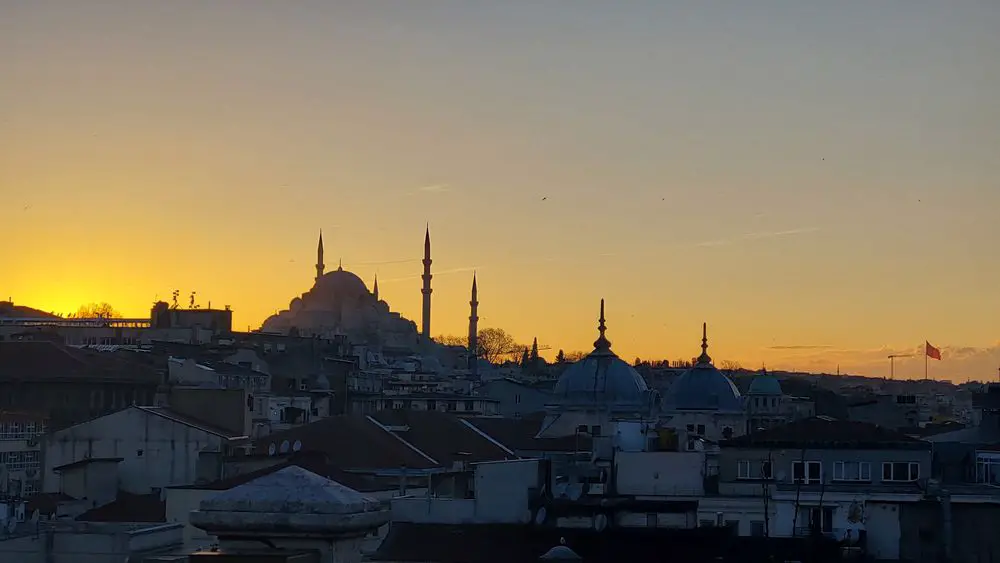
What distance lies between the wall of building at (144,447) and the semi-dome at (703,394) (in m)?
30.9

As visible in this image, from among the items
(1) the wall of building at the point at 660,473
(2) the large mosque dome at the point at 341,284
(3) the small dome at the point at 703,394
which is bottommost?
(1) the wall of building at the point at 660,473

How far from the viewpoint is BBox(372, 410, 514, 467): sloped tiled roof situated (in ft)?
137

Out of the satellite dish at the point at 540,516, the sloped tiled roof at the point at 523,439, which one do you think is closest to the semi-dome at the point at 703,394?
the sloped tiled roof at the point at 523,439

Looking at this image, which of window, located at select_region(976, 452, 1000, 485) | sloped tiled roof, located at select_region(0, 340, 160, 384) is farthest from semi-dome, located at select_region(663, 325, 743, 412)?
window, located at select_region(976, 452, 1000, 485)

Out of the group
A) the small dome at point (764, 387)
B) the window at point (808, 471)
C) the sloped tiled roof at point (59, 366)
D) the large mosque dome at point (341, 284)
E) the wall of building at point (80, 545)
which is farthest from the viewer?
the large mosque dome at point (341, 284)

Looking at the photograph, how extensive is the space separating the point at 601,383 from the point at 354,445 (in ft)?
99.3

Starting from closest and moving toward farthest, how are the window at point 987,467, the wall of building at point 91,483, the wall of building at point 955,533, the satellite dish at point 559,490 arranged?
the wall of building at point 955,533
the satellite dish at point 559,490
the window at point 987,467
the wall of building at point 91,483

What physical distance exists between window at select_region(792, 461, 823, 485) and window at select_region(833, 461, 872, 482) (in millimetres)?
277

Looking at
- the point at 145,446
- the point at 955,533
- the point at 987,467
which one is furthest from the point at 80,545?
the point at 145,446

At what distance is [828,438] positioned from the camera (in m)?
32.5

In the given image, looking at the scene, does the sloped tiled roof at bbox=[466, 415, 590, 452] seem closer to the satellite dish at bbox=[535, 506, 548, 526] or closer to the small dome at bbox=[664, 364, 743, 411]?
the small dome at bbox=[664, 364, 743, 411]

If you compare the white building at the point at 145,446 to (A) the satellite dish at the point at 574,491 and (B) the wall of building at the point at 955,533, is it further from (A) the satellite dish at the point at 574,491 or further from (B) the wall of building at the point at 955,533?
(B) the wall of building at the point at 955,533

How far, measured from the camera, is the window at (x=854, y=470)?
3209 cm

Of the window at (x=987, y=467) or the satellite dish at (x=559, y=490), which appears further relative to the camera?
the window at (x=987, y=467)
